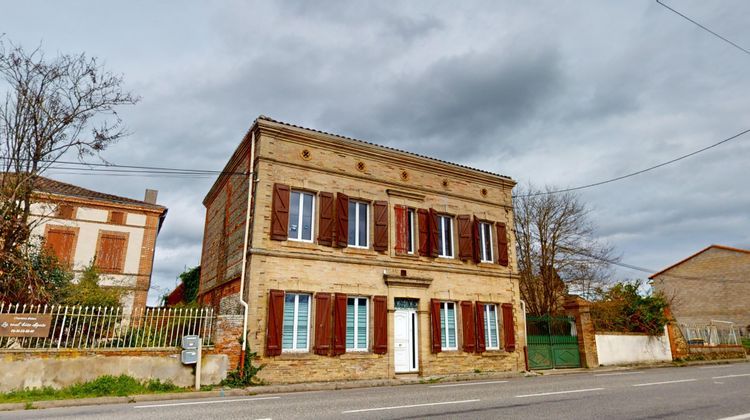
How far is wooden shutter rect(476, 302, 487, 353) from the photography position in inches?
597

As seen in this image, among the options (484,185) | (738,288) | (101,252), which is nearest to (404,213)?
(484,185)

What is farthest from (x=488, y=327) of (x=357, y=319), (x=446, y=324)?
(x=357, y=319)

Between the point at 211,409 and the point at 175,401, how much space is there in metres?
2.12

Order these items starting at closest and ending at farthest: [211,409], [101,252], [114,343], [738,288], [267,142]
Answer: [211,409] → [114,343] → [267,142] → [101,252] → [738,288]

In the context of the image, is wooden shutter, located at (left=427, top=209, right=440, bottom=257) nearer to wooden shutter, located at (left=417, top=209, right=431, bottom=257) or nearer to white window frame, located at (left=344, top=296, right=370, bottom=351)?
wooden shutter, located at (left=417, top=209, right=431, bottom=257)

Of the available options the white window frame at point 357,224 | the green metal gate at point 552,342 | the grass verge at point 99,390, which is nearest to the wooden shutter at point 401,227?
the white window frame at point 357,224

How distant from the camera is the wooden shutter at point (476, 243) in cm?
1623

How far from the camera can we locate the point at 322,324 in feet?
40.6

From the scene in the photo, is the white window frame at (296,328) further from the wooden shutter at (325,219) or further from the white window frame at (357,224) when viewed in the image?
the white window frame at (357,224)

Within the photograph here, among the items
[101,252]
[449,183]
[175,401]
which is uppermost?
[449,183]

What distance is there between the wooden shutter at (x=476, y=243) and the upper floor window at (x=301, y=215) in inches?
254

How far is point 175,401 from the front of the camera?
8.86 metres

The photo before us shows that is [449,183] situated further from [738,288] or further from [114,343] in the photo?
[738,288]

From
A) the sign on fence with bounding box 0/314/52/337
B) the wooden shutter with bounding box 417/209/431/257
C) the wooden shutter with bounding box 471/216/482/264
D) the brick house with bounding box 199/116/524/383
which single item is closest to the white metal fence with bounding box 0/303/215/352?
the sign on fence with bounding box 0/314/52/337
